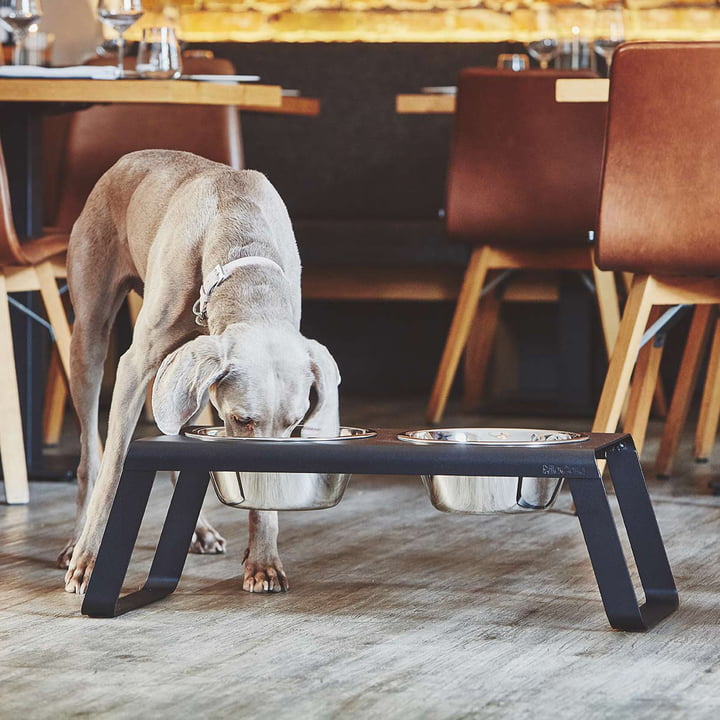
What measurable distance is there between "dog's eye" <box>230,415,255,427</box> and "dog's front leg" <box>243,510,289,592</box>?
0.28m

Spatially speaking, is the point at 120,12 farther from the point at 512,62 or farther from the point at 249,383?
the point at 249,383

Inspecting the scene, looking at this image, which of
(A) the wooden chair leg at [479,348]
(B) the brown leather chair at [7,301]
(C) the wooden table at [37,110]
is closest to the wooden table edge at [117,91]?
(C) the wooden table at [37,110]

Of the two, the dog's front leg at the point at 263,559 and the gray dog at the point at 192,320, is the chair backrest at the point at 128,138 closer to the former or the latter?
the gray dog at the point at 192,320

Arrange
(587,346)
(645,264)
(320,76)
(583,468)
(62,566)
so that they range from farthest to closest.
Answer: (320,76) → (587,346) → (645,264) → (62,566) → (583,468)

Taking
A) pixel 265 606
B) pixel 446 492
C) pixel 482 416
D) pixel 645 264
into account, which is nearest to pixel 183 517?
pixel 265 606

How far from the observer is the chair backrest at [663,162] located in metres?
2.71

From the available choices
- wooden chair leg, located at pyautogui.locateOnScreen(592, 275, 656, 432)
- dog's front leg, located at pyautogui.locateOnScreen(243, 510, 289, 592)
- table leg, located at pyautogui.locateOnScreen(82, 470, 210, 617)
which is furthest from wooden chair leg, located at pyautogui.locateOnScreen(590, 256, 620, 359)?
table leg, located at pyautogui.locateOnScreen(82, 470, 210, 617)

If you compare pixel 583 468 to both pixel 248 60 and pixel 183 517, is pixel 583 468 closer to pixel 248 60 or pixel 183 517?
pixel 183 517

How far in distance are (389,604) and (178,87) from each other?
132cm

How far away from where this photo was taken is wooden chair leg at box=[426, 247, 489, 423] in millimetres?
4105

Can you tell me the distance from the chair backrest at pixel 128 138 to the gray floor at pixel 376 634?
127 cm

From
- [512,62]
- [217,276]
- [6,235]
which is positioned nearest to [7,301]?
[6,235]

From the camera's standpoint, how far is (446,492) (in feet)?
6.33

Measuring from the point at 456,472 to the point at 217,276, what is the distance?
51cm
